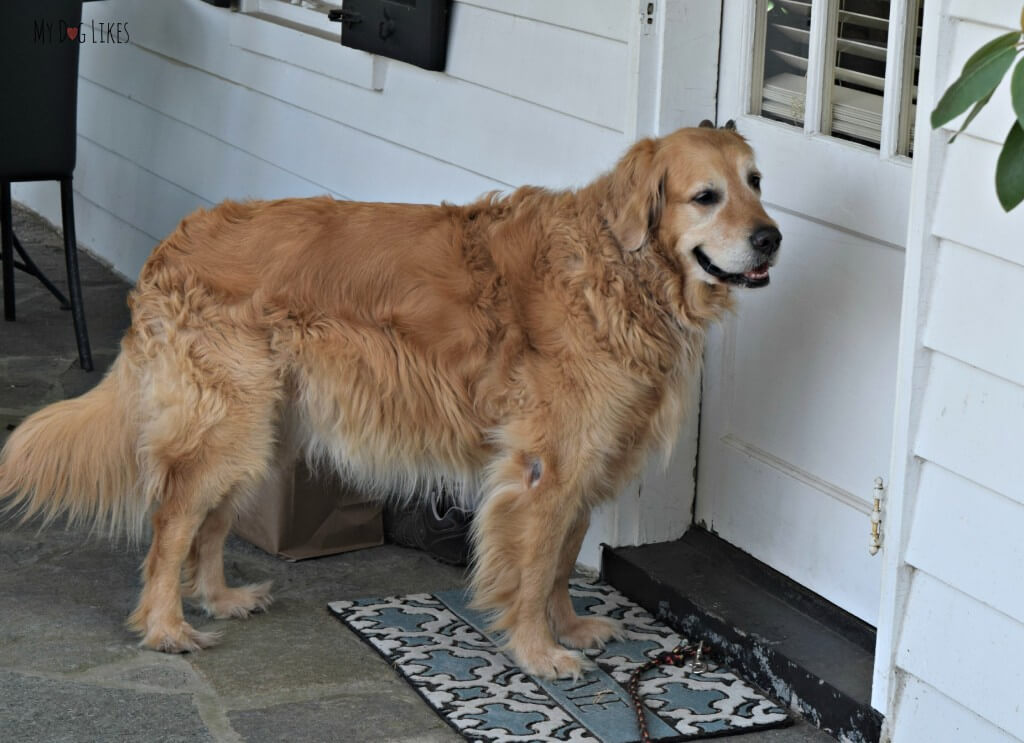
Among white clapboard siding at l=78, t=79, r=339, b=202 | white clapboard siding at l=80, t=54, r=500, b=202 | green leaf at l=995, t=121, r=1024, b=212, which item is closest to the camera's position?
green leaf at l=995, t=121, r=1024, b=212

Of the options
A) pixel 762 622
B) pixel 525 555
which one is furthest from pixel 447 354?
pixel 762 622

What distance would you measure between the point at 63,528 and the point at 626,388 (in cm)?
199

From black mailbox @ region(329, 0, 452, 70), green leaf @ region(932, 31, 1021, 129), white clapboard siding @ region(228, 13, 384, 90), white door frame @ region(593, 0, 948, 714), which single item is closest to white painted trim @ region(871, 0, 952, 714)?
white door frame @ region(593, 0, 948, 714)

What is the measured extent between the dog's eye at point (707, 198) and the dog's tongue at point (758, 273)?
18 cm

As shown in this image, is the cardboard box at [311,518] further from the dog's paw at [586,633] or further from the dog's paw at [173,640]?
the dog's paw at [586,633]

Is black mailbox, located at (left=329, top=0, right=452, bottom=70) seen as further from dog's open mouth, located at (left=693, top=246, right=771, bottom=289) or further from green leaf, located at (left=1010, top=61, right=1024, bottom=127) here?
green leaf, located at (left=1010, top=61, right=1024, bottom=127)

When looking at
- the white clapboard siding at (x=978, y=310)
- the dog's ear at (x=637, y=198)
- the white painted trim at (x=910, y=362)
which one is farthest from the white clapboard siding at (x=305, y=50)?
the white clapboard siding at (x=978, y=310)

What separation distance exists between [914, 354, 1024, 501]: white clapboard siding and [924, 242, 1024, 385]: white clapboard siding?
22mm

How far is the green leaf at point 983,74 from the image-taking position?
1651 millimetres

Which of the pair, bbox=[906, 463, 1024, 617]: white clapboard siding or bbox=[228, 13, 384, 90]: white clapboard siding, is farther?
bbox=[228, 13, 384, 90]: white clapboard siding

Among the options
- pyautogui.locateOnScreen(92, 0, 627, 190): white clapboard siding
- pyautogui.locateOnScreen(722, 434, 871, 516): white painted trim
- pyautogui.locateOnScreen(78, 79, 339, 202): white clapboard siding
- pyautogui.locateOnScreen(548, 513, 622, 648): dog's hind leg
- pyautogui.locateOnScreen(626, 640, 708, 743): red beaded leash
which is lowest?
pyautogui.locateOnScreen(626, 640, 708, 743): red beaded leash

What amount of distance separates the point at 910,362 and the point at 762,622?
0.95 meters

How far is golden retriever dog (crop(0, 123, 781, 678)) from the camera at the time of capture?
10.8 ft

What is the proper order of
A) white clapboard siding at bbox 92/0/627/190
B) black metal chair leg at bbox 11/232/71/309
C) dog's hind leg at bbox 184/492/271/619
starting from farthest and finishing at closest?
1. black metal chair leg at bbox 11/232/71/309
2. white clapboard siding at bbox 92/0/627/190
3. dog's hind leg at bbox 184/492/271/619
